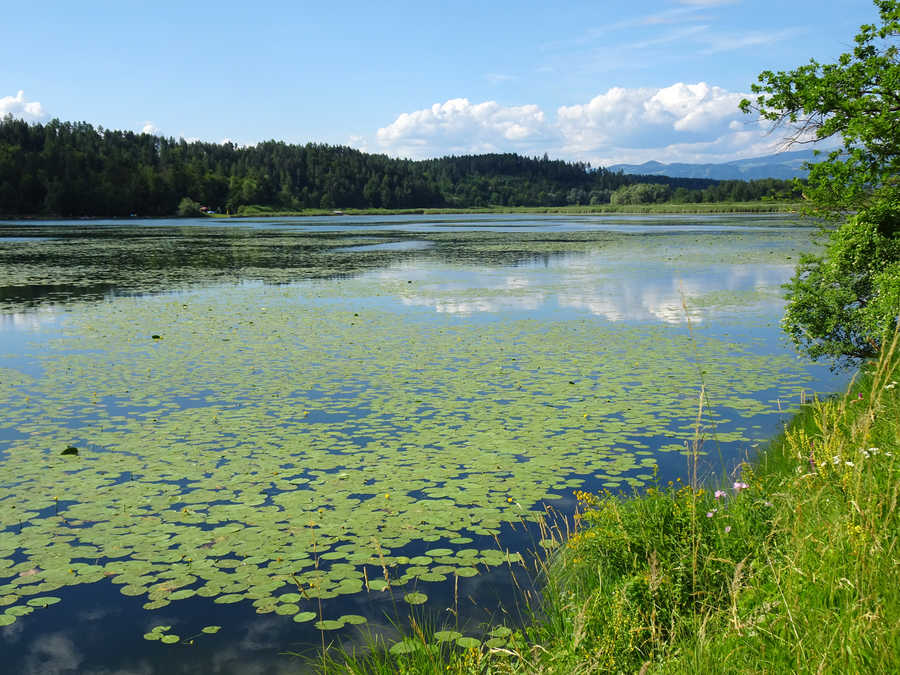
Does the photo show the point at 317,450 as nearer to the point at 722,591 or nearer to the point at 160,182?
the point at 722,591

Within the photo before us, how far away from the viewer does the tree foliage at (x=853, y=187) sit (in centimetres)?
1070

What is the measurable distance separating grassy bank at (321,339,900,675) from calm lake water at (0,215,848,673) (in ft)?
1.70

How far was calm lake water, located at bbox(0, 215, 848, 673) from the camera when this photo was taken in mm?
5156

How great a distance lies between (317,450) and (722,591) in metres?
5.38

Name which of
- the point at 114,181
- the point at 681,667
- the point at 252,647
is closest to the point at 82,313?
the point at 252,647

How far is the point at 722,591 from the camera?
432 centimetres

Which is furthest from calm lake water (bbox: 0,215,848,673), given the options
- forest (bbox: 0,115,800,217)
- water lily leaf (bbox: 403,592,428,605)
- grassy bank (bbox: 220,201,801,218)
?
grassy bank (bbox: 220,201,801,218)

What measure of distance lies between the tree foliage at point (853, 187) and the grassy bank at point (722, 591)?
19.1 feet

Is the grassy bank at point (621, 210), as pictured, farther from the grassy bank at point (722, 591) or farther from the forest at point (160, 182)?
the grassy bank at point (722, 591)

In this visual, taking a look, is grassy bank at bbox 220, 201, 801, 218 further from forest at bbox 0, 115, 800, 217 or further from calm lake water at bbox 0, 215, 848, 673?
calm lake water at bbox 0, 215, 848, 673

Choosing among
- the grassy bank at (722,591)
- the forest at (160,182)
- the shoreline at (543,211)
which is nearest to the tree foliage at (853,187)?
the grassy bank at (722,591)

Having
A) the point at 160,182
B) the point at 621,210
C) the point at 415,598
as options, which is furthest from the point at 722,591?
the point at 621,210

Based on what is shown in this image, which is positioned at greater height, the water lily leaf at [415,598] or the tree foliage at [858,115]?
the tree foliage at [858,115]

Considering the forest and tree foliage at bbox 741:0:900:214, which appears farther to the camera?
the forest
